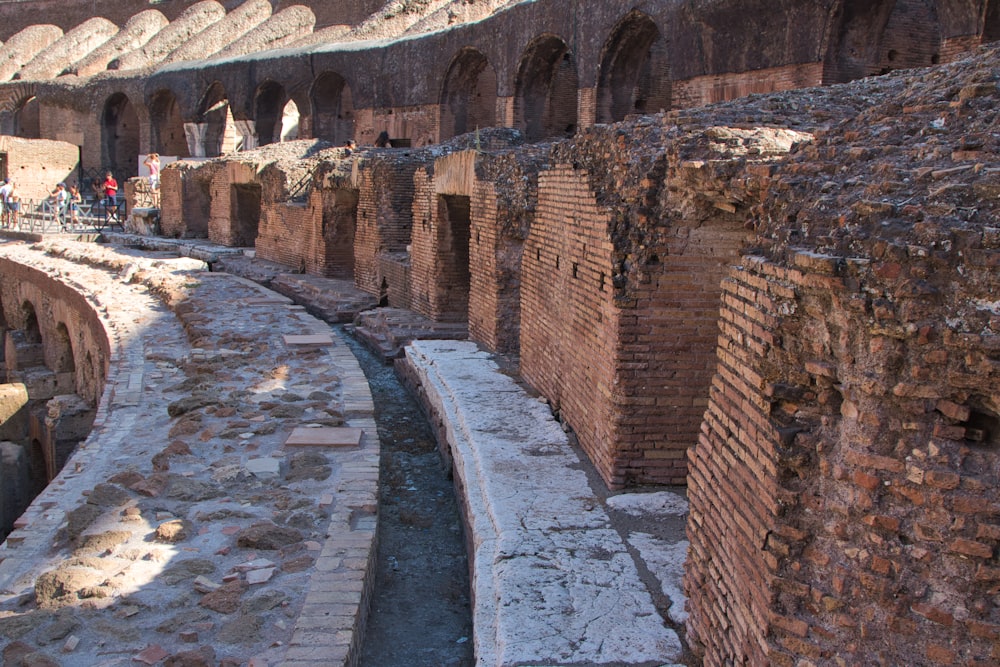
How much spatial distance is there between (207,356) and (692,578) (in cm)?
605

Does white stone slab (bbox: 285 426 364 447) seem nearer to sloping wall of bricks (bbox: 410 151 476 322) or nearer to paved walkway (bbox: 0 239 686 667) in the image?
paved walkway (bbox: 0 239 686 667)

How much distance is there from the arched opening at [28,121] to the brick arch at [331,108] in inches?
570

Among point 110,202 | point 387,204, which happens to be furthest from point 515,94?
point 110,202

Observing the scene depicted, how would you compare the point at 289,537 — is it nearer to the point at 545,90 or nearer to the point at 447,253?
the point at 447,253

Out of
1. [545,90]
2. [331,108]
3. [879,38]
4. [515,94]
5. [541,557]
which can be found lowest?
[541,557]

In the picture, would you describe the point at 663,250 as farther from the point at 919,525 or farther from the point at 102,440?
the point at 102,440

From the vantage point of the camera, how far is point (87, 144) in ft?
103

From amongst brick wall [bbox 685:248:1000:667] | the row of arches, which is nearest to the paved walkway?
brick wall [bbox 685:248:1000:667]

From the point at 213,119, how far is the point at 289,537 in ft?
86.2

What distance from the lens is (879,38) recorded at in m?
11.3

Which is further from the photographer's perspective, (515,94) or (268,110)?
(268,110)

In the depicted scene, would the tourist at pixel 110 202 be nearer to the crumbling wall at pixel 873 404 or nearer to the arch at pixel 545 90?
the arch at pixel 545 90

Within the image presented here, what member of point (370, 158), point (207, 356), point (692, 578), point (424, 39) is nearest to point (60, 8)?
point (424, 39)

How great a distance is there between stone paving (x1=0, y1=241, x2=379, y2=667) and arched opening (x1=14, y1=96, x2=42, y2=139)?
98.9 ft
